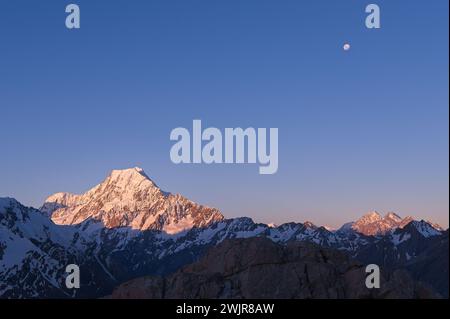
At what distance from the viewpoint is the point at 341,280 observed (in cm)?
9006

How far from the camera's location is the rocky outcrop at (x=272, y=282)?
8681 cm

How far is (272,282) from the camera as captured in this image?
8819 cm

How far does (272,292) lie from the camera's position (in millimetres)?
86500

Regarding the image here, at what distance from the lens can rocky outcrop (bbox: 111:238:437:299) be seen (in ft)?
285
